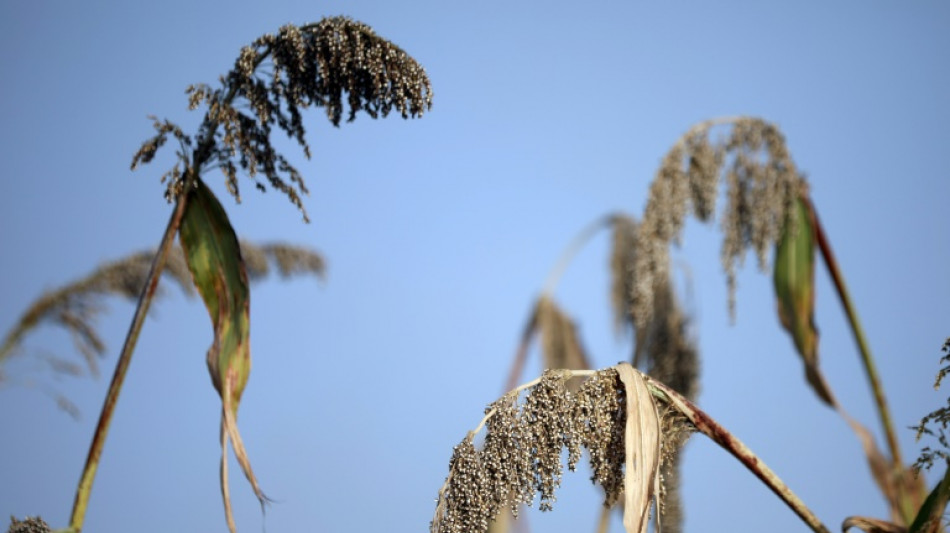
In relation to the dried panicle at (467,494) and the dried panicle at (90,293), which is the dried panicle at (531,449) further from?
the dried panicle at (90,293)

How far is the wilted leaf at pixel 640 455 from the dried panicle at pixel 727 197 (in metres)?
Result: 3.90

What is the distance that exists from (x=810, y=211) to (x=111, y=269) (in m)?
4.78

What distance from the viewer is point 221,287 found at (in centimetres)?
443

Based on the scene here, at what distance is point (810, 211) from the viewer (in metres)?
7.35

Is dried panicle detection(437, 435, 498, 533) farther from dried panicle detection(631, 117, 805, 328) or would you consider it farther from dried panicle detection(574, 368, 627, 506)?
dried panicle detection(631, 117, 805, 328)

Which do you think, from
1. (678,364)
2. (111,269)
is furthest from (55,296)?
(678,364)

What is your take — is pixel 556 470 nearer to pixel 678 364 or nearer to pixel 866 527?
pixel 866 527

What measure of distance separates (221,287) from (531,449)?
1.62 meters

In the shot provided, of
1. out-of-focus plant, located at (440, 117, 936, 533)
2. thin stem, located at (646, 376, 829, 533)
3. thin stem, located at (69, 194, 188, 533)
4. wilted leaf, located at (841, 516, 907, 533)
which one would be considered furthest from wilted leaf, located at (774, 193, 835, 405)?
thin stem, located at (69, 194, 188, 533)

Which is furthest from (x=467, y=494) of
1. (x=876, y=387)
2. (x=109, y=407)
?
(x=876, y=387)

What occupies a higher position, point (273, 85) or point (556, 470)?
point (273, 85)

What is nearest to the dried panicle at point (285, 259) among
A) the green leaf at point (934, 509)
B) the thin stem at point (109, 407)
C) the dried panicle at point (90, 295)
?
the dried panicle at point (90, 295)

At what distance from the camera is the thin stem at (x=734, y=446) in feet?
11.3

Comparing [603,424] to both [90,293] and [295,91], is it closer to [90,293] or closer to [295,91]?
[295,91]
